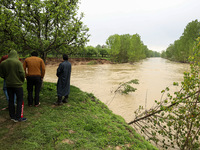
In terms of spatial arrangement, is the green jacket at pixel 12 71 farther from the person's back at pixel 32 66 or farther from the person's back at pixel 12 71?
the person's back at pixel 32 66

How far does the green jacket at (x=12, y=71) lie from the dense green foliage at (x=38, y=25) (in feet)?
8.87

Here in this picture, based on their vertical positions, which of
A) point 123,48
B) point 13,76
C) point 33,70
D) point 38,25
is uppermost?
point 123,48

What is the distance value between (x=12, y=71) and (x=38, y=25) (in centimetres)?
436

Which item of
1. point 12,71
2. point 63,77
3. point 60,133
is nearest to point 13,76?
point 12,71

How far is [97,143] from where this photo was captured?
3689 millimetres

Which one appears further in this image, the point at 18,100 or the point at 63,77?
the point at 63,77

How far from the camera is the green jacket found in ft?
13.2

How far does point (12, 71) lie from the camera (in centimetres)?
404

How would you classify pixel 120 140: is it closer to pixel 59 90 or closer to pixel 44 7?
pixel 59 90

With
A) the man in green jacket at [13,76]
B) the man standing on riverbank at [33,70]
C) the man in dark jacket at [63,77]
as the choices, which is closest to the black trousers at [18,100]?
the man in green jacket at [13,76]

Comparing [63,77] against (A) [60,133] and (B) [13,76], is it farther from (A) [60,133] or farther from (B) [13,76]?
(A) [60,133]

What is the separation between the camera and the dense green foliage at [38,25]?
6.24 m

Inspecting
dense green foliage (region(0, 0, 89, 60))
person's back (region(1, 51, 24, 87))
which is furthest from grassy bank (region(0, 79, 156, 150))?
dense green foliage (region(0, 0, 89, 60))

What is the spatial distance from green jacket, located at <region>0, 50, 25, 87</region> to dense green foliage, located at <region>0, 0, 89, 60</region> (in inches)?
106
